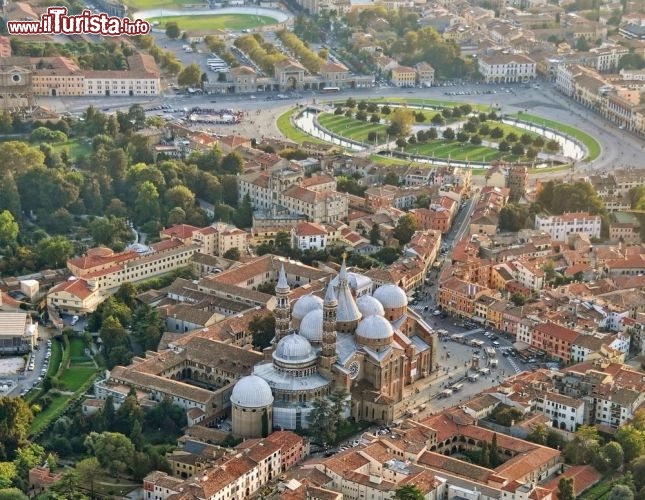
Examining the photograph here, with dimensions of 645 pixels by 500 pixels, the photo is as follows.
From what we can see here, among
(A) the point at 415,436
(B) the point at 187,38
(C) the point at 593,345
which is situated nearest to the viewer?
(A) the point at 415,436

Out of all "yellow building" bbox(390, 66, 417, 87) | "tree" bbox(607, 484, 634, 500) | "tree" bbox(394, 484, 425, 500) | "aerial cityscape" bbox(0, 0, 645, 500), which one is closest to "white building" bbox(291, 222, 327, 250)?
A: "aerial cityscape" bbox(0, 0, 645, 500)

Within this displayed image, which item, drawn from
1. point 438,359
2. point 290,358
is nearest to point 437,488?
point 290,358

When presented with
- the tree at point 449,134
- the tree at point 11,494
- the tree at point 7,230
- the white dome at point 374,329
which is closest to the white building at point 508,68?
the tree at point 449,134

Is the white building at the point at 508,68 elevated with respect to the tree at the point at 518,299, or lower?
elevated

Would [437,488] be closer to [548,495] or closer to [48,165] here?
[548,495]

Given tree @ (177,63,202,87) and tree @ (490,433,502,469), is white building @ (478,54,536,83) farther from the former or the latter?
tree @ (490,433,502,469)

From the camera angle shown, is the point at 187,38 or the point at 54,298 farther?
the point at 187,38

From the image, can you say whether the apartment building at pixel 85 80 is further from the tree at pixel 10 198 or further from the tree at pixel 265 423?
the tree at pixel 265 423
